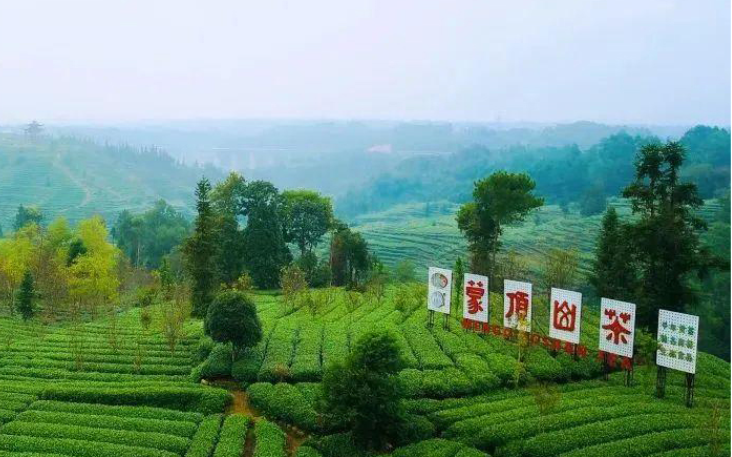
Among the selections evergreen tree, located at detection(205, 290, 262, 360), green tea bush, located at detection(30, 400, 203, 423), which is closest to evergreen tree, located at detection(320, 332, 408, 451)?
green tea bush, located at detection(30, 400, 203, 423)

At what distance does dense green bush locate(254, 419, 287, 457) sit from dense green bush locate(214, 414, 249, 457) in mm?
356

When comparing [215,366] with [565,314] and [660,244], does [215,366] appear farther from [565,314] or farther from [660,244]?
[660,244]

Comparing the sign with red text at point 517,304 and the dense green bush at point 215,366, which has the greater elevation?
the sign with red text at point 517,304

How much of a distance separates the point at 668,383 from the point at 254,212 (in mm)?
25698

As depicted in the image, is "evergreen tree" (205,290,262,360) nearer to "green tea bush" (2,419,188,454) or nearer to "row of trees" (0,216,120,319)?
"green tea bush" (2,419,188,454)

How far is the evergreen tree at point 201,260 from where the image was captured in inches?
1016

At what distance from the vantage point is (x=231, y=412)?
59.0ft

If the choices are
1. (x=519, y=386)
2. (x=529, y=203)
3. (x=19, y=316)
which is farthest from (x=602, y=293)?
(x=19, y=316)

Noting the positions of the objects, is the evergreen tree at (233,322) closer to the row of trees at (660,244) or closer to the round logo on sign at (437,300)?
the round logo on sign at (437,300)

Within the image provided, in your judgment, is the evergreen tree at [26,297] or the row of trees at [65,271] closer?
the evergreen tree at [26,297]

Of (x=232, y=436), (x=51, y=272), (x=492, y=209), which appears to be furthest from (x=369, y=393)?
(x=51, y=272)

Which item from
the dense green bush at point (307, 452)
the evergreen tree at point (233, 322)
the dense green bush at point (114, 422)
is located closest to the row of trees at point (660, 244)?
the dense green bush at point (307, 452)

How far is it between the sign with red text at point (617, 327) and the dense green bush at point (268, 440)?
9.74 m

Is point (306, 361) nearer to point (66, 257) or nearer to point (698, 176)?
point (66, 257)
